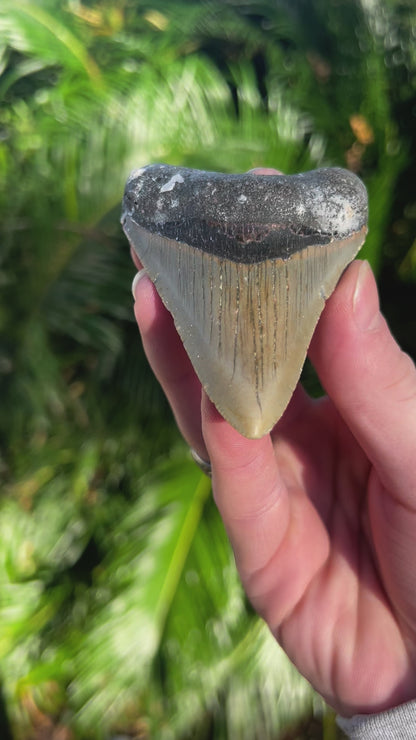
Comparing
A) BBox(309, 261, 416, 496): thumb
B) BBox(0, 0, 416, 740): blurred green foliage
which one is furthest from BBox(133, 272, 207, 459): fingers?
BBox(0, 0, 416, 740): blurred green foliage

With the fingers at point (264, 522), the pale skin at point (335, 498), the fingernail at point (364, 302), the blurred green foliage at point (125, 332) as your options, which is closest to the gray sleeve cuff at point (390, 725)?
the pale skin at point (335, 498)

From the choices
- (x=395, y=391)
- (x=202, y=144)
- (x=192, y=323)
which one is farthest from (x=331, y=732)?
(x=202, y=144)

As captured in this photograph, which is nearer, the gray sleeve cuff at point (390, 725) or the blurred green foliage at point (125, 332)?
the gray sleeve cuff at point (390, 725)

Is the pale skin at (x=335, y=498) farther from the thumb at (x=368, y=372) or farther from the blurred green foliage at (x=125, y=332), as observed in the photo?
the blurred green foliage at (x=125, y=332)

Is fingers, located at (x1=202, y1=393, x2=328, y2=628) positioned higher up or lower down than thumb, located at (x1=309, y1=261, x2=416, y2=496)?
lower down

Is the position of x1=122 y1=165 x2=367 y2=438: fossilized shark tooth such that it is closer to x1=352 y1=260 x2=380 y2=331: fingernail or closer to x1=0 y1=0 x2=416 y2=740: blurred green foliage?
x1=352 y1=260 x2=380 y2=331: fingernail

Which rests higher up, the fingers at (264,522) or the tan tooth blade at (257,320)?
the tan tooth blade at (257,320)
